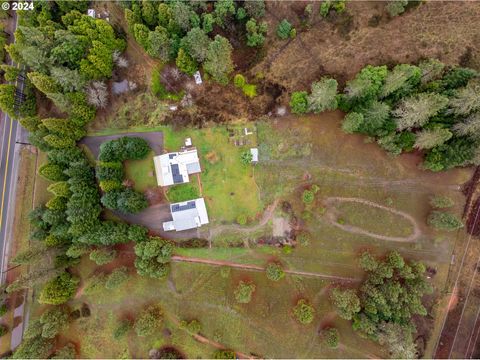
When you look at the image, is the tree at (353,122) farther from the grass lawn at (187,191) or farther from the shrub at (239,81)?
the grass lawn at (187,191)

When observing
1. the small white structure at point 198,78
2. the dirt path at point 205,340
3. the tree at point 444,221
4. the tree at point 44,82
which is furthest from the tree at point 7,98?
the tree at point 444,221

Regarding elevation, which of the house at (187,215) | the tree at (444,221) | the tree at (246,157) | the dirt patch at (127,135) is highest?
the dirt patch at (127,135)

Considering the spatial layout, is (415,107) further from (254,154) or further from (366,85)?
(254,154)

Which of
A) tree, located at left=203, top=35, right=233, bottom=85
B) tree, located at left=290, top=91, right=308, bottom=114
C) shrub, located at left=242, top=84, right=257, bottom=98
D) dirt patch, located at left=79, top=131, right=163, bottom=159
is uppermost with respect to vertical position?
tree, located at left=203, top=35, right=233, bottom=85

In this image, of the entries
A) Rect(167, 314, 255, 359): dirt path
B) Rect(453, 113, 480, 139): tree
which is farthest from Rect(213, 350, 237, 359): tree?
Rect(453, 113, 480, 139): tree

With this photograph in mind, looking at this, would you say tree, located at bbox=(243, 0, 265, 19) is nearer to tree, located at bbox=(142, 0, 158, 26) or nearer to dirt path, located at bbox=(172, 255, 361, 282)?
tree, located at bbox=(142, 0, 158, 26)

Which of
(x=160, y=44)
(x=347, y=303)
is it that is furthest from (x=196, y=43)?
(x=347, y=303)
